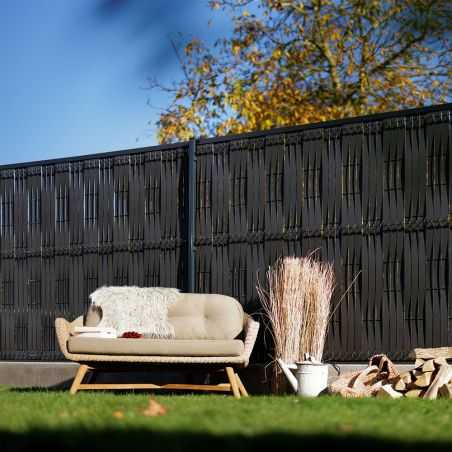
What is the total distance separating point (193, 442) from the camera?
310 centimetres

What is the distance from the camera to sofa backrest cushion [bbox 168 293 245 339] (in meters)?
6.72

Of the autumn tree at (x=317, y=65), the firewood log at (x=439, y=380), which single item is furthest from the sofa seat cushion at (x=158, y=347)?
the autumn tree at (x=317, y=65)

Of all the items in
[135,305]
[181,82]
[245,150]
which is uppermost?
[181,82]

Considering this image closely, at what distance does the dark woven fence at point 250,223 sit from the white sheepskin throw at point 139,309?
0.45m

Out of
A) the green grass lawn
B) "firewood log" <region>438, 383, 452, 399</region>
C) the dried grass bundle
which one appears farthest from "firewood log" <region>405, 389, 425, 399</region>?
the dried grass bundle

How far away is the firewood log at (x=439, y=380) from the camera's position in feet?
18.5

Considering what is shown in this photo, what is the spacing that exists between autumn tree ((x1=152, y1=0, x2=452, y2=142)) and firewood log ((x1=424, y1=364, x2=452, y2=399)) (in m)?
7.49

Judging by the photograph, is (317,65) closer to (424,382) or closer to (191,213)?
(191,213)

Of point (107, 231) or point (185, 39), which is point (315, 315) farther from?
point (185, 39)

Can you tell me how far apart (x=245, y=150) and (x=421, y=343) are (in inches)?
84.8

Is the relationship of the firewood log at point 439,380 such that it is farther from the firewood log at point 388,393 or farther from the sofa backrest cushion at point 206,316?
the sofa backrest cushion at point 206,316

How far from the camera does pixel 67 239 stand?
809 centimetres

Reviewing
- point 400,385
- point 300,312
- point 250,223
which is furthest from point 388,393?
point 250,223

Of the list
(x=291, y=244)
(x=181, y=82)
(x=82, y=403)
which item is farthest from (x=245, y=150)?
(x=181, y=82)
